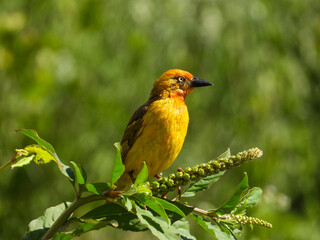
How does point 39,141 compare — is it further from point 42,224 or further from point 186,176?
point 186,176

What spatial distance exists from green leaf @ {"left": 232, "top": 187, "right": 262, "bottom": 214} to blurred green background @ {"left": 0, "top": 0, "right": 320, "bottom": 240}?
3582 mm

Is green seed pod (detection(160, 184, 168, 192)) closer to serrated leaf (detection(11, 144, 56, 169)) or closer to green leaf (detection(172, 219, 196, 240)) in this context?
green leaf (detection(172, 219, 196, 240))

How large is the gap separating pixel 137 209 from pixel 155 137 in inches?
68.3

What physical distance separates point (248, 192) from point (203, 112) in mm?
5075

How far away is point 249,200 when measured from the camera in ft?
6.89

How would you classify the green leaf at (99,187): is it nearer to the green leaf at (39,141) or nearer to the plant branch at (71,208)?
the plant branch at (71,208)

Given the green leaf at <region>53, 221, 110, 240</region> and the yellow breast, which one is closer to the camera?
the green leaf at <region>53, 221, 110, 240</region>

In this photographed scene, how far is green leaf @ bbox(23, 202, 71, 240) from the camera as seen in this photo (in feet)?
6.02

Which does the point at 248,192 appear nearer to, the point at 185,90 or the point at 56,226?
the point at 56,226

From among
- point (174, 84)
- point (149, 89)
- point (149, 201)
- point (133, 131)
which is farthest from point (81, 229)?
point (149, 89)

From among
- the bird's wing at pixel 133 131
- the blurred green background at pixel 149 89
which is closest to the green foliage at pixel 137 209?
the bird's wing at pixel 133 131

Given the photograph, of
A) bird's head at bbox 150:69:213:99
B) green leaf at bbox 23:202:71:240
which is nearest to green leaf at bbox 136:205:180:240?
green leaf at bbox 23:202:71:240

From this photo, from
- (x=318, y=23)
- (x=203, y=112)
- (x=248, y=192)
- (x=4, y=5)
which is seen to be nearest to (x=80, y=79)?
(x=4, y=5)

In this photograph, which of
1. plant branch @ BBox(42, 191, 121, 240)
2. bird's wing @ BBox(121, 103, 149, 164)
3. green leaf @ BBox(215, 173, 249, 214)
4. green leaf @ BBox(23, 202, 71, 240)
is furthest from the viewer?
bird's wing @ BBox(121, 103, 149, 164)
